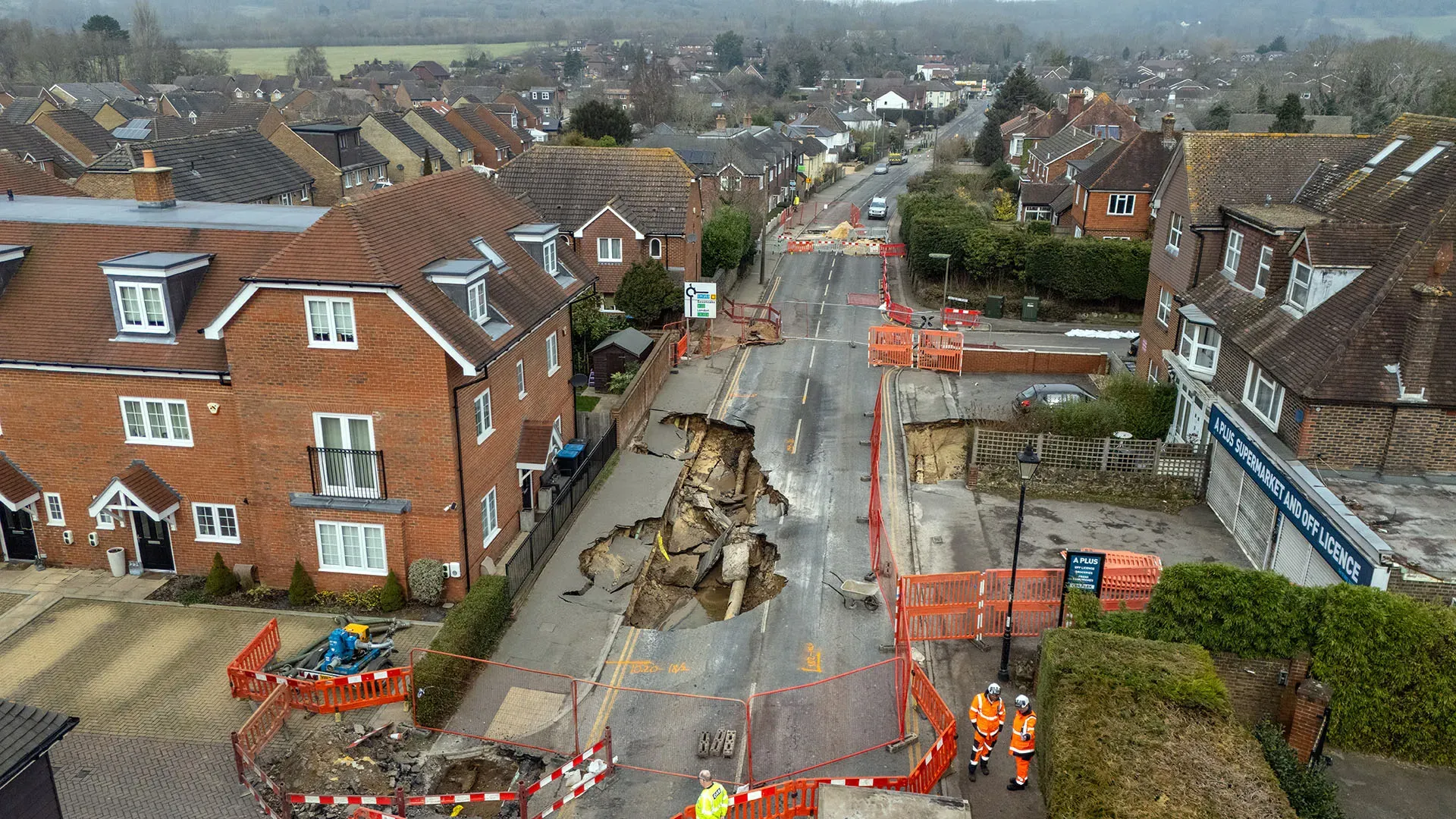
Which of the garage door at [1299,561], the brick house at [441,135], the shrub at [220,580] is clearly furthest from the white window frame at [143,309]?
the brick house at [441,135]

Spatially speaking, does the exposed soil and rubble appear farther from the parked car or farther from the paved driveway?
the parked car

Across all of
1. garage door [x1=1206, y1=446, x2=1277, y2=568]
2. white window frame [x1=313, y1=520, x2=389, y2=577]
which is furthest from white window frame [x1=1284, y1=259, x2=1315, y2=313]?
white window frame [x1=313, y1=520, x2=389, y2=577]

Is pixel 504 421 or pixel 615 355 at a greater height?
pixel 504 421

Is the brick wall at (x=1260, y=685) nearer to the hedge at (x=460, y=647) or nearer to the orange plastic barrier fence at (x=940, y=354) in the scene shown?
the hedge at (x=460, y=647)

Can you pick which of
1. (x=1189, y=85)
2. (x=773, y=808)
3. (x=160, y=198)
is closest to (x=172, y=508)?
(x=160, y=198)

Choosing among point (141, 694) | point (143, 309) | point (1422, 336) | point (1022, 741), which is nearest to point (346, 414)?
point (143, 309)

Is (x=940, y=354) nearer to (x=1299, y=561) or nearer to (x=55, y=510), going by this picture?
(x=1299, y=561)
